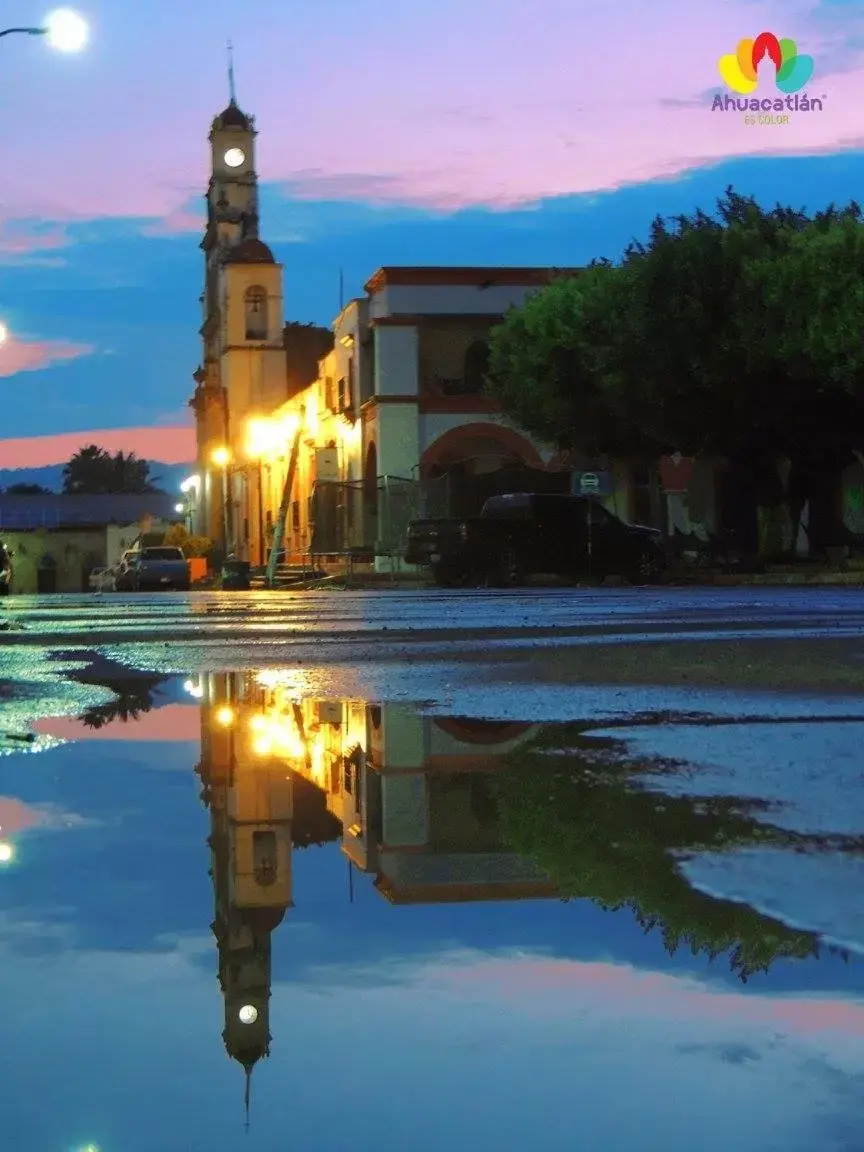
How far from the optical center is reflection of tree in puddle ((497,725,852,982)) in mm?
3973

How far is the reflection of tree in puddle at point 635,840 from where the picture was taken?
13.0 ft

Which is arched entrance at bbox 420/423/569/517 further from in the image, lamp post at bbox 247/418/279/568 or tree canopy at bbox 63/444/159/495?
tree canopy at bbox 63/444/159/495

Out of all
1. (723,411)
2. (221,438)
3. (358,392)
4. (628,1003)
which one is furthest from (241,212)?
(628,1003)

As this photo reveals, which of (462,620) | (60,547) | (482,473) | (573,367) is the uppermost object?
(573,367)

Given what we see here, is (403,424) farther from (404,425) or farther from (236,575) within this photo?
(236,575)

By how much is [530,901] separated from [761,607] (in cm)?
2008

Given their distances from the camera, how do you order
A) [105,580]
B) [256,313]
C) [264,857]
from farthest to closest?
[256,313] → [105,580] → [264,857]

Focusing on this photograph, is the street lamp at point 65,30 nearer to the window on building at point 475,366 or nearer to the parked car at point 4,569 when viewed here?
the parked car at point 4,569

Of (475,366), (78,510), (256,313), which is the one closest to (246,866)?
(475,366)

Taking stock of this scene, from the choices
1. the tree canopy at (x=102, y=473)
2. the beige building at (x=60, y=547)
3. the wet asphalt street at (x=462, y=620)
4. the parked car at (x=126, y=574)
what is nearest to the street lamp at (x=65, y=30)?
the wet asphalt street at (x=462, y=620)

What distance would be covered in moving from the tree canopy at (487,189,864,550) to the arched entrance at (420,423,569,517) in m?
11.5

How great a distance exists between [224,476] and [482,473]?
40.3 meters

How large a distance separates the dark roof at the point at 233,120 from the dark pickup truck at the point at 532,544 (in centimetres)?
6001

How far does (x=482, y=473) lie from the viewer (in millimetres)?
58281
